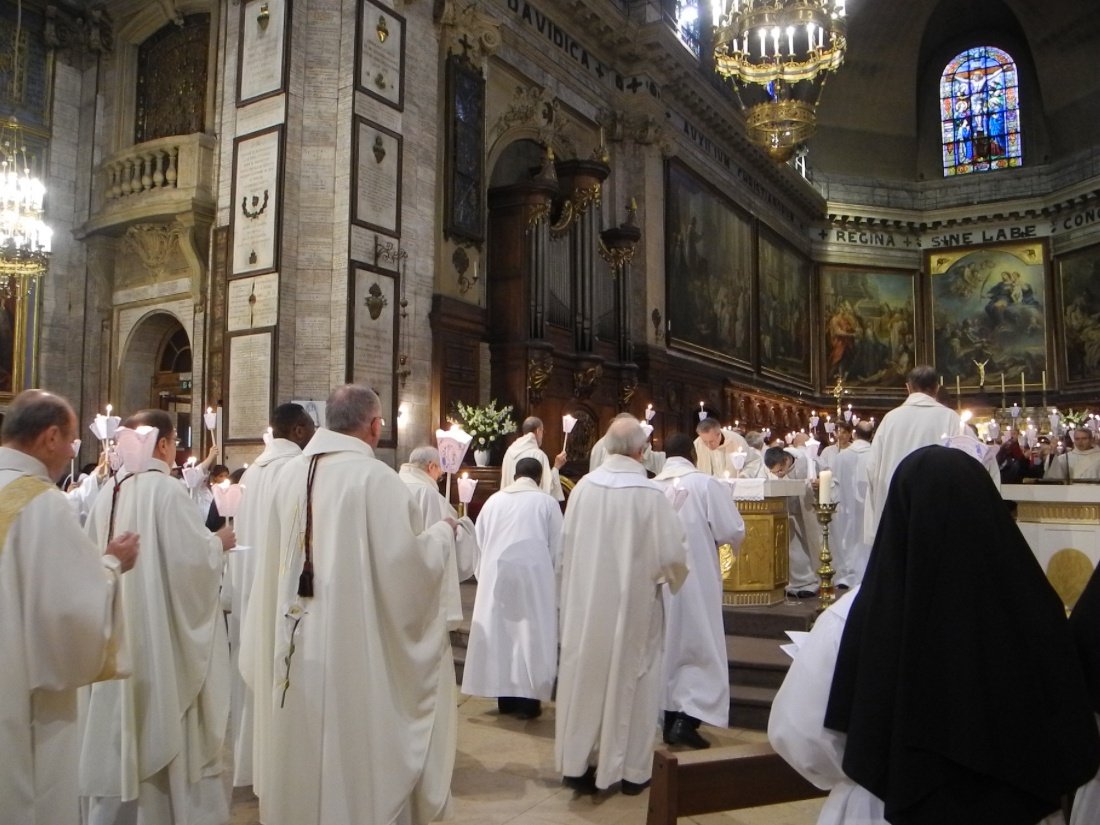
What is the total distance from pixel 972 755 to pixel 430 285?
11605mm

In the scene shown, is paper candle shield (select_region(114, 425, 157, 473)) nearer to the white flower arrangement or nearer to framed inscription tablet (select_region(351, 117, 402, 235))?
framed inscription tablet (select_region(351, 117, 402, 235))

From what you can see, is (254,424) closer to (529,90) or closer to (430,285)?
(430,285)

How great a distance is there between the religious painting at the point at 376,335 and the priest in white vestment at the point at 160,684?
715cm

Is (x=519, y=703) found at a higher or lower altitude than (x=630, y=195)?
lower

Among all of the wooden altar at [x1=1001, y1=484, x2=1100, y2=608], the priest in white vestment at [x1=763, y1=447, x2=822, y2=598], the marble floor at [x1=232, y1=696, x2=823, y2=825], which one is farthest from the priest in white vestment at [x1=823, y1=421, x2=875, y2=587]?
the marble floor at [x1=232, y1=696, x2=823, y2=825]

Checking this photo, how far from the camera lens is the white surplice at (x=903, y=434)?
298 inches

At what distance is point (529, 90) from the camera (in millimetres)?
16016

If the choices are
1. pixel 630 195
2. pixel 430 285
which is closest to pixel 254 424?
pixel 430 285

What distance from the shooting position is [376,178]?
39.6 feet

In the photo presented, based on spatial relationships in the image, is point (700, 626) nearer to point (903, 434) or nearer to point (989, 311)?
point (903, 434)

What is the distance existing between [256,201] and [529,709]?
308 inches

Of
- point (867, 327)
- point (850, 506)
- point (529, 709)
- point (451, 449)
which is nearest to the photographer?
point (451, 449)

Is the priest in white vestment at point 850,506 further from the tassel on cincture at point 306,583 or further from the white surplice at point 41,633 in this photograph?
the white surplice at point 41,633

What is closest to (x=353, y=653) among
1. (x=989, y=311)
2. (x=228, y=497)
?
(x=228, y=497)
